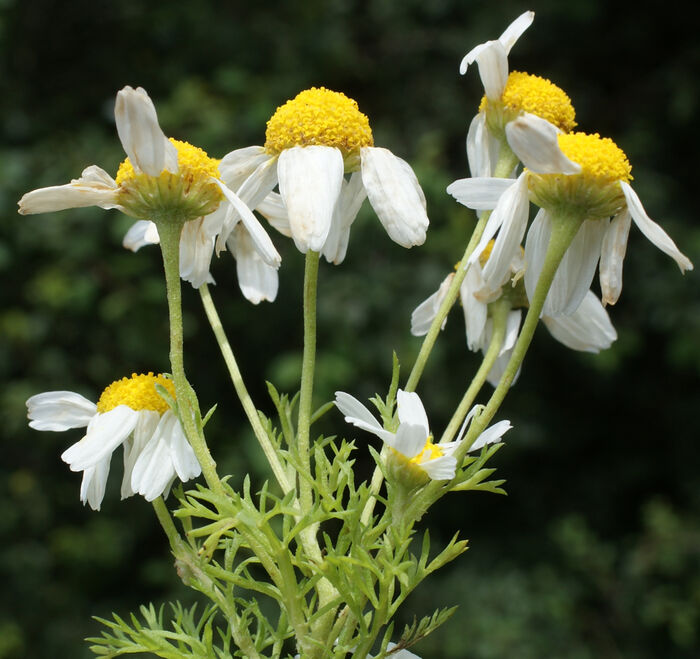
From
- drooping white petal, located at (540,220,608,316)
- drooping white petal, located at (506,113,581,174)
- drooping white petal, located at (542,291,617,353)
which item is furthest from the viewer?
drooping white petal, located at (542,291,617,353)

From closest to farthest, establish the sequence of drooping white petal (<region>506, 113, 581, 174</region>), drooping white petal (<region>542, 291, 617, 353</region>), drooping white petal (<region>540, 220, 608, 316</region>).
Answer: drooping white petal (<region>506, 113, 581, 174</region>)
drooping white petal (<region>540, 220, 608, 316</region>)
drooping white petal (<region>542, 291, 617, 353</region>)

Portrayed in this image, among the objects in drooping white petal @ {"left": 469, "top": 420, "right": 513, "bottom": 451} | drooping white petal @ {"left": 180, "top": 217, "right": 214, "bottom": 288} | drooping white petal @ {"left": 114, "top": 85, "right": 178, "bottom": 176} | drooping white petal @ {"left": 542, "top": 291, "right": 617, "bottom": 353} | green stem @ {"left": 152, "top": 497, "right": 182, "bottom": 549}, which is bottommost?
drooping white petal @ {"left": 469, "top": 420, "right": 513, "bottom": 451}

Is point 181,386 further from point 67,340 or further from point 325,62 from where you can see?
point 325,62

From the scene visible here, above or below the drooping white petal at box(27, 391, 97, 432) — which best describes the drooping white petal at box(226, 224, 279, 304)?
above

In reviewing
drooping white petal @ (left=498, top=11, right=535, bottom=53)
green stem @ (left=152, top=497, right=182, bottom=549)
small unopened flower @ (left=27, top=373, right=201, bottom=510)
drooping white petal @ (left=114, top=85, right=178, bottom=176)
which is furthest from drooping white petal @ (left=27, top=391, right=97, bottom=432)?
drooping white petal @ (left=498, top=11, right=535, bottom=53)

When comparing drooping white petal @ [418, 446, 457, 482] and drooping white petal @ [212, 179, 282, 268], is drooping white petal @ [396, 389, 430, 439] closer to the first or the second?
drooping white petal @ [418, 446, 457, 482]

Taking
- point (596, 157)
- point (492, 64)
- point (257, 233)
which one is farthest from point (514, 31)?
point (257, 233)

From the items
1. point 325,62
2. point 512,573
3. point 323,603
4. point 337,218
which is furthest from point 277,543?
point 325,62
